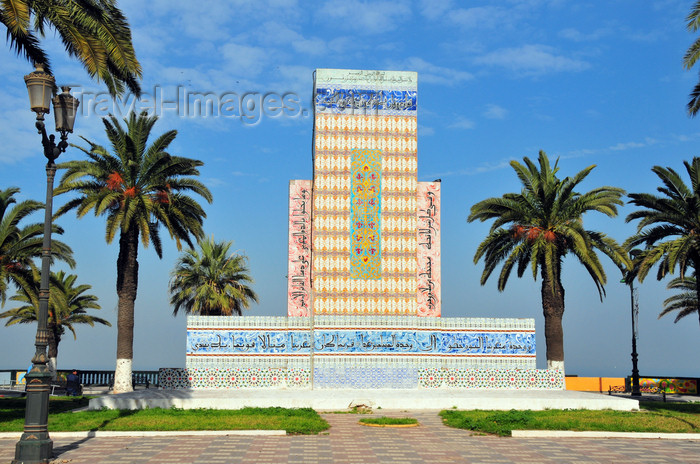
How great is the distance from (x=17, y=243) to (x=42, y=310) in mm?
15450

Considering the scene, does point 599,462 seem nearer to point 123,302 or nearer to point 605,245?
point 605,245

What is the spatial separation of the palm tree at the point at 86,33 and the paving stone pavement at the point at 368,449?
929cm

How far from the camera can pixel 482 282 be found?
3466 centimetres

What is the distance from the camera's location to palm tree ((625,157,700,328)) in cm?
2852

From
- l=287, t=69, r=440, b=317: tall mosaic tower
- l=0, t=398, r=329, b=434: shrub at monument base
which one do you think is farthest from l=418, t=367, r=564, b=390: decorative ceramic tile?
l=0, t=398, r=329, b=434: shrub at monument base

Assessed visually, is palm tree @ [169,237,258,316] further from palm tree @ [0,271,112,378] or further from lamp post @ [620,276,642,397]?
lamp post @ [620,276,642,397]

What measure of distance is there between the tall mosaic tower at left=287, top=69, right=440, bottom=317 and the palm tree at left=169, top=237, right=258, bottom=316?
11.4 meters

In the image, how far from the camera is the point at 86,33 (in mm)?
17641

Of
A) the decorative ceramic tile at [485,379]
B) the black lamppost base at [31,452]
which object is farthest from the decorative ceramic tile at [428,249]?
the black lamppost base at [31,452]

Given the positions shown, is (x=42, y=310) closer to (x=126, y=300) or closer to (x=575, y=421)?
(x=575, y=421)

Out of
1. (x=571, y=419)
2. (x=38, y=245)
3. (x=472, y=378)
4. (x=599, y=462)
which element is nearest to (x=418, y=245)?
(x=472, y=378)

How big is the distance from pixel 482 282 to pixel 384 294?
5459mm

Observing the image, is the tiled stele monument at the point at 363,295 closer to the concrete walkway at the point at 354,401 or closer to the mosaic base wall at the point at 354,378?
the mosaic base wall at the point at 354,378

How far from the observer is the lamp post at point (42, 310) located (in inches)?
550
